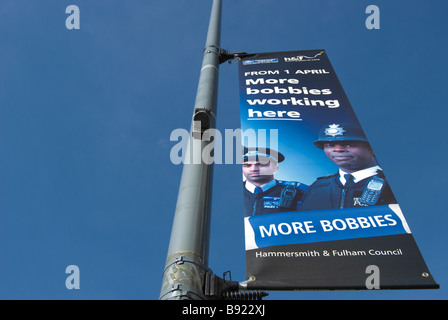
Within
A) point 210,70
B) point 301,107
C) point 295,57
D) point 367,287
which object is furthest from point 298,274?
point 295,57

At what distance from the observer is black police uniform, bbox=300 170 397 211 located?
477 centimetres

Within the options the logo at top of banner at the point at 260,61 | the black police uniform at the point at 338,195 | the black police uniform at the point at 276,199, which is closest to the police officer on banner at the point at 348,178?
the black police uniform at the point at 338,195

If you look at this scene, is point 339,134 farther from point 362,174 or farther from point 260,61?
point 260,61

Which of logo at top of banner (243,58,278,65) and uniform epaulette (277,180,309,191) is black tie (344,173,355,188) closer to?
uniform epaulette (277,180,309,191)

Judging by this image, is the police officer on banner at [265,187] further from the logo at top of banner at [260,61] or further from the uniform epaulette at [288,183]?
the logo at top of banner at [260,61]

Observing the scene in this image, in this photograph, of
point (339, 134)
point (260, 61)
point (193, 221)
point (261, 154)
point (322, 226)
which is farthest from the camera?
point (260, 61)

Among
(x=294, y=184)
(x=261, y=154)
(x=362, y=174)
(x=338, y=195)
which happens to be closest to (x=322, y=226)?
(x=338, y=195)

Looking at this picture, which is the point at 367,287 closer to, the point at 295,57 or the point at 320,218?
the point at 320,218

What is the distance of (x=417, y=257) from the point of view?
4.26 meters

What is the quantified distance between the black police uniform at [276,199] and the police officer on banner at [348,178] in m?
0.11

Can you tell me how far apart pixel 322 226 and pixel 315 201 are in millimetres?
384

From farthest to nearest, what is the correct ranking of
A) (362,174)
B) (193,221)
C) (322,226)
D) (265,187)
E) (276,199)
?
(362,174) → (265,187) → (276,199) → (322,226) → (193,221)

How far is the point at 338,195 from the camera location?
4879 mm
